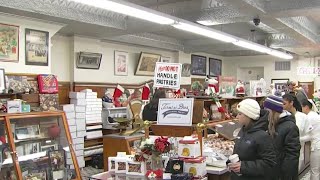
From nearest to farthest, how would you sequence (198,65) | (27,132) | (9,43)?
(27,132), (9,43), (198,65)

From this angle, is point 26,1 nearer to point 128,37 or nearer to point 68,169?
point 68,169

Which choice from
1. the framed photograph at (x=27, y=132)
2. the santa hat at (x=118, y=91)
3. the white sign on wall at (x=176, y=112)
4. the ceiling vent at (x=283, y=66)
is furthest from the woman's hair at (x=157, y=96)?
the ceiling vent at (x=283, y=66)

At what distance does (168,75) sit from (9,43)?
291cm

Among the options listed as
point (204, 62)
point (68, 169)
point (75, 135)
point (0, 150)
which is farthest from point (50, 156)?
point (204, 62)

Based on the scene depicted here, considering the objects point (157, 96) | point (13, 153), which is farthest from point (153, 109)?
point (13, 153)

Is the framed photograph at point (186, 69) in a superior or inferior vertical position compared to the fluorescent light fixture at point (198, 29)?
inferior

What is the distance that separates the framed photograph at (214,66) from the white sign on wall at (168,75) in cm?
874

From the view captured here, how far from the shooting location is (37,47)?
6.46 metres

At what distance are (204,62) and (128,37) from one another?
4.88 meters

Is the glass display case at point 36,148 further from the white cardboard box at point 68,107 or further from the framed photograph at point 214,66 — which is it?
the framed photograph at point 214,66

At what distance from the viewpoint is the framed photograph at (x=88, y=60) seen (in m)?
8.19

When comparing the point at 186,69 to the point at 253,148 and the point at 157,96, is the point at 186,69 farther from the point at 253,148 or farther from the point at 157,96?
the point at 253,148

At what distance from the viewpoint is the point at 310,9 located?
5793mm

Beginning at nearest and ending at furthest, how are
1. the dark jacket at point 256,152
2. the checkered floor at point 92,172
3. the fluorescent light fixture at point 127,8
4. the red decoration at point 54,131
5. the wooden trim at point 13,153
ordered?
1. the dark jacket at point 256,152
2. the fluorescent light fixture at point 127,8
3. the wooden trim at point 13,153
4. the red decoration at point 54,131
5. the checkered floor at point 92,172
